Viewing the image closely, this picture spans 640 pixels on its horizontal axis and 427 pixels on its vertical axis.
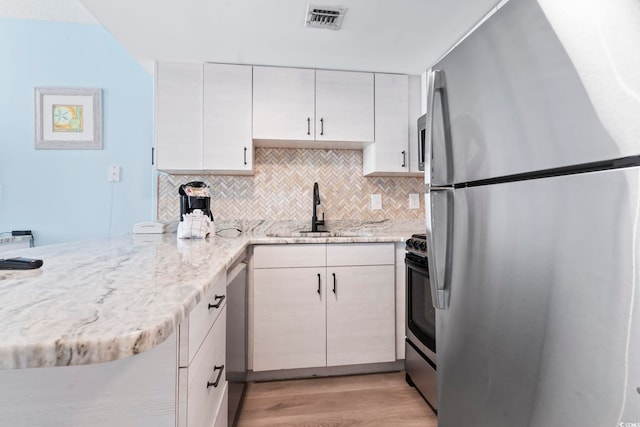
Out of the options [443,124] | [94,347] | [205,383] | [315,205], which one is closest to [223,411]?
[205,383]

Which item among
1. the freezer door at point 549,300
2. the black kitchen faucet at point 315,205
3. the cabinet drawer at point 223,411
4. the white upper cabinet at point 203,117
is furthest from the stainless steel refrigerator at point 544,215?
the white upper cabinet at point 203,117

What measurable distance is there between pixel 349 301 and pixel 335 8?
175cm

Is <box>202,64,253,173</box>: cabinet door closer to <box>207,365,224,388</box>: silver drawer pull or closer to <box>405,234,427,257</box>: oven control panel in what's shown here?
<box>405,234,427,257</box>: oven control panel

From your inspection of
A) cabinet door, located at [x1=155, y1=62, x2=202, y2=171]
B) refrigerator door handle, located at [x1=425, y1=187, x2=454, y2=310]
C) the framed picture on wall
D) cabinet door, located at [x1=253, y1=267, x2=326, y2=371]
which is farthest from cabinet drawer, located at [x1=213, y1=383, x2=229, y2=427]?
the framed picture on wall

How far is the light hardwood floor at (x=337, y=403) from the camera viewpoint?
155 cm

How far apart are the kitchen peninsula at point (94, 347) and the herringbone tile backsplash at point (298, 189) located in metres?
1.69

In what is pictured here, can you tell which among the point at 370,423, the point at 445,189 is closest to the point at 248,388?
the point at 370,423

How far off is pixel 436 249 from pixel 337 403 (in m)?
1.23

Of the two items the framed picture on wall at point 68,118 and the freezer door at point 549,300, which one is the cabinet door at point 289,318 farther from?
the framed picture on wall at point 68,118

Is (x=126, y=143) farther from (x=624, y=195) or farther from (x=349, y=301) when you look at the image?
(x=624, y=195)

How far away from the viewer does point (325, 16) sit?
169 centimetres

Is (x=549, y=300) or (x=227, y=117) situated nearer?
(x=549, y=300)

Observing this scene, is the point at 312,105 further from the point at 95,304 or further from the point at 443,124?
the point at 95,304

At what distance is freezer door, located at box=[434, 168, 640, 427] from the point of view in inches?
20.1
